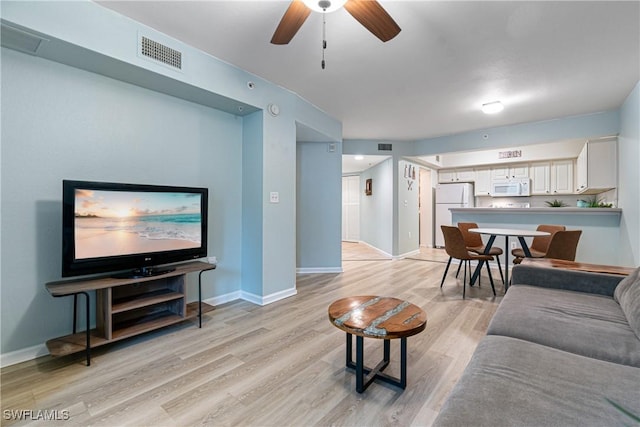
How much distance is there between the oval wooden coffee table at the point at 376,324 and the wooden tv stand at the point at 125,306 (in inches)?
58.5

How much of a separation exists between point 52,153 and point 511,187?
7.80 m

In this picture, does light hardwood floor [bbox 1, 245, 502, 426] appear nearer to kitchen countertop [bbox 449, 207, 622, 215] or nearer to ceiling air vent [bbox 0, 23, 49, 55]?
ceiling air vent [bbox 0, 23, 49, 55]

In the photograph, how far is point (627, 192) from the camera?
3641mm

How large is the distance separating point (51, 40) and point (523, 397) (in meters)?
3.14

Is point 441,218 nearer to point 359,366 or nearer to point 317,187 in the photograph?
point 317,187

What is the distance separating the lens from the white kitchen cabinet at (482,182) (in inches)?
275

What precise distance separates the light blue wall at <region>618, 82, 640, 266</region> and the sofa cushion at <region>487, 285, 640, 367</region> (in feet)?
7.66

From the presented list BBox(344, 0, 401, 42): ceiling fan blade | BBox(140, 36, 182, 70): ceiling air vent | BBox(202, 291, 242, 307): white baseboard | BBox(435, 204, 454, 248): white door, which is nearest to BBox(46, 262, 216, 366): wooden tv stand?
BBox(202, 291, 242, 307): white baseboard

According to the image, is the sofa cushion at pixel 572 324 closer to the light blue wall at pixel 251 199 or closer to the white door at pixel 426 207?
the light blue wall at pixel 251 199

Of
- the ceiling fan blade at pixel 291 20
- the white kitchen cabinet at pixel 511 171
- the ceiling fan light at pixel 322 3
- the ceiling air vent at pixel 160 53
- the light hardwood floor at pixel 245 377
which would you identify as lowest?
the light hardwood floor at pixel 245 377

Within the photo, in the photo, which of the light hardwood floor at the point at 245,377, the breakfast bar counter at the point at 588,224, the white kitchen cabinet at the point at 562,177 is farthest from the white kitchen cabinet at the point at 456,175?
the light hardwood floor at the point at 245,377

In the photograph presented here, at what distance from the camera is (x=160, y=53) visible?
2.35 meters

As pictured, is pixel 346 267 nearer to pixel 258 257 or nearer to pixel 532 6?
pixel 258 257

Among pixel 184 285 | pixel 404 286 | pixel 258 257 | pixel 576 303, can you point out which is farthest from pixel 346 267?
pixel 576 303
